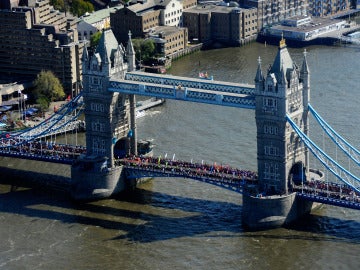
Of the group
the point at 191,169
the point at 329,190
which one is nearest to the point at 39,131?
the point at 191,169

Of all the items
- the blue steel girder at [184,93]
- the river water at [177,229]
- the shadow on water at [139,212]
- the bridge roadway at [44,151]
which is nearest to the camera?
the river water at [177,229]

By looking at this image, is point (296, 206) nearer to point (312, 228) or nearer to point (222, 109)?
point (312, 228)

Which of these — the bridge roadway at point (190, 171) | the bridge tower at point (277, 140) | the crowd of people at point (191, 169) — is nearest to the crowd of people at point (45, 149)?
the bridge roadway at point (190, 171)

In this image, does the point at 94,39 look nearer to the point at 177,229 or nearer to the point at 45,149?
the point at 45,149

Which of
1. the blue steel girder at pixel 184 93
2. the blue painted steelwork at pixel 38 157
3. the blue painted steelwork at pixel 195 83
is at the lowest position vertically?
the blue painted steelwork at pixel 38 157

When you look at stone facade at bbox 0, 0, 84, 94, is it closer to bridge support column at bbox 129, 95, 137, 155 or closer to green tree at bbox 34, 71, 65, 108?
green tree at bbox 34, 71, 65, 108

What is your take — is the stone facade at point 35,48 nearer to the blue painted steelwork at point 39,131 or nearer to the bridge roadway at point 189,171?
the blue painted steelwork at point 39,131
